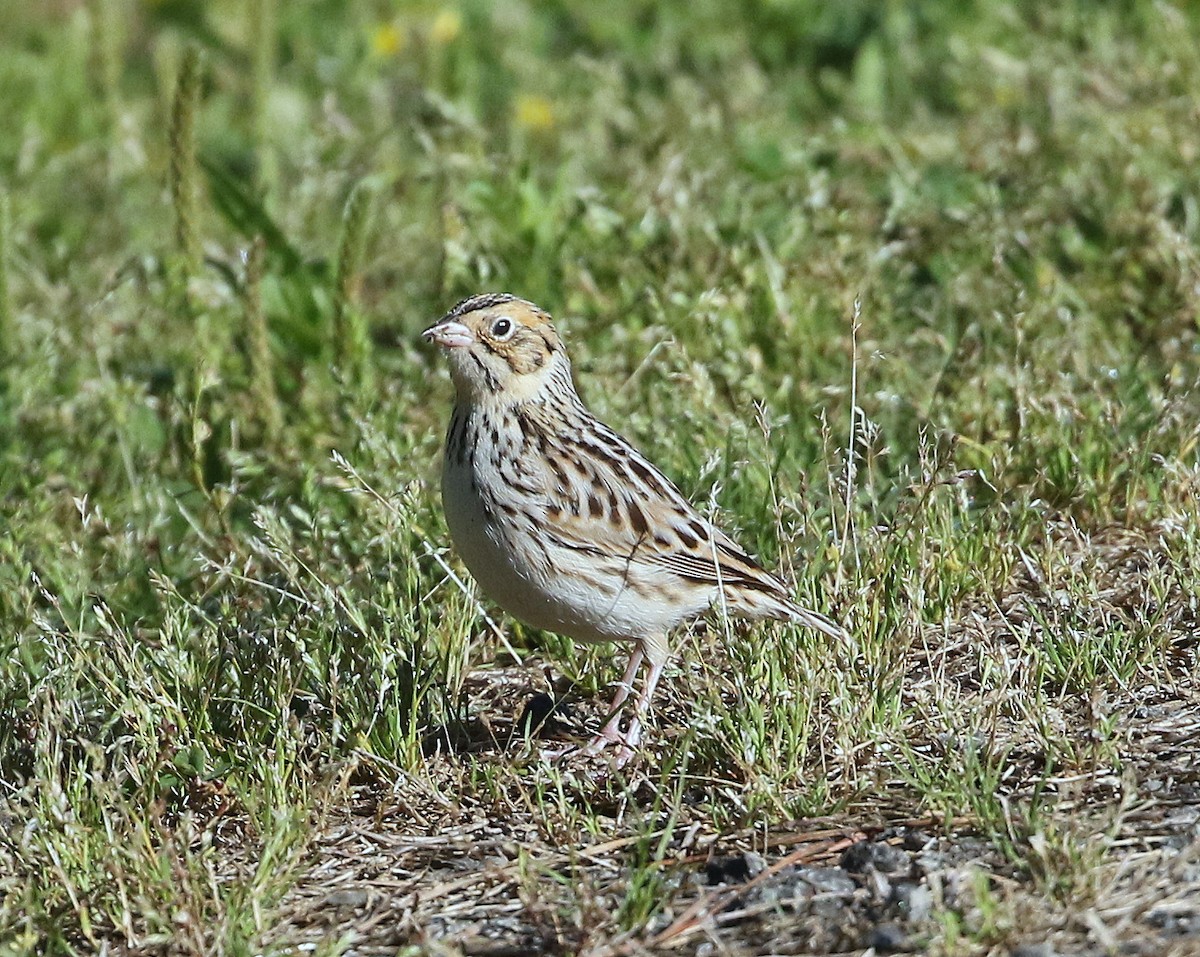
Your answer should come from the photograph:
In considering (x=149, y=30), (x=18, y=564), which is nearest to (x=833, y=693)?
(x=18, y=564)

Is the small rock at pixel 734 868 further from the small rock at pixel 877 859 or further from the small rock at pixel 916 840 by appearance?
the small rock at pixel 916 840

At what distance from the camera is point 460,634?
5695 mm

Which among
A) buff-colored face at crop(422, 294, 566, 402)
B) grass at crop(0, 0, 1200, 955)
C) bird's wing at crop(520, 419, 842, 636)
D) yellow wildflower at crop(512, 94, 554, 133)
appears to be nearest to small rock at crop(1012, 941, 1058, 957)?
grass at crop(0, 0, 1200, 955)

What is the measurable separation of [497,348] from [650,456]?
1124 mm

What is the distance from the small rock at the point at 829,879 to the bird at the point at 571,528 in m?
0.82

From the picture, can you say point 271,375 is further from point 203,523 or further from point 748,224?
point 748,224

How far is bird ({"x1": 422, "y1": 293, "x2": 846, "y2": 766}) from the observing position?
5352 mm

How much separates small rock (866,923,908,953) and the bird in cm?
117

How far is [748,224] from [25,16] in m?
6.76

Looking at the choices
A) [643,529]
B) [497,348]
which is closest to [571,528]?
[643,529]

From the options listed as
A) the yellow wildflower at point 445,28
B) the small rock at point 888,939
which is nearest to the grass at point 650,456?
the small rock at point 888,939

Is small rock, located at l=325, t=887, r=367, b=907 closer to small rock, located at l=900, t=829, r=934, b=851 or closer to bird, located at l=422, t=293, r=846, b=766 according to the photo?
bird, located at l=422, t=293, r=846, b=766

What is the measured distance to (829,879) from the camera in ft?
14.6

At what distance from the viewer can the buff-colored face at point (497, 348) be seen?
5758mm
